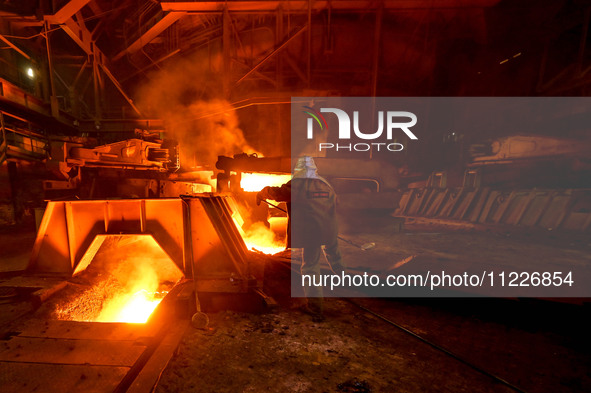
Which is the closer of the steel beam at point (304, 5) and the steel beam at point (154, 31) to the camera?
the steel beam at point (304, 5)

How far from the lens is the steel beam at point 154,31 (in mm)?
9766

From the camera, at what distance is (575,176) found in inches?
327

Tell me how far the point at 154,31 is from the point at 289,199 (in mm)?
11332

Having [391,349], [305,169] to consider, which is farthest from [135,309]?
[391,349]

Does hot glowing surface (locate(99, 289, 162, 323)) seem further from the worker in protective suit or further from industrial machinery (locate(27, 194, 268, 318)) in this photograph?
the worker in protective suit

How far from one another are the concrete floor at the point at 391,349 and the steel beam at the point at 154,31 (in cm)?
1091

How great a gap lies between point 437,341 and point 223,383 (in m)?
2.16

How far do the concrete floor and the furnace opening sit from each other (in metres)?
0.64

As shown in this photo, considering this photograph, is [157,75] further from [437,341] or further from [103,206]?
[437,341]

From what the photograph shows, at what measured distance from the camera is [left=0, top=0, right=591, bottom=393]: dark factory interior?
2318mm

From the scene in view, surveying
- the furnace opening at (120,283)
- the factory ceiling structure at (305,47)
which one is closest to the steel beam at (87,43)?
the factory ceiling structure at (305,47)

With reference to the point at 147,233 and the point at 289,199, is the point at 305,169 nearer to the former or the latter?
the point at 289,199

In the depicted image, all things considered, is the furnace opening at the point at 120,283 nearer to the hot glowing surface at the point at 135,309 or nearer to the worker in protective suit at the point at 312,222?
the hot glowing surface at the point at 135,309

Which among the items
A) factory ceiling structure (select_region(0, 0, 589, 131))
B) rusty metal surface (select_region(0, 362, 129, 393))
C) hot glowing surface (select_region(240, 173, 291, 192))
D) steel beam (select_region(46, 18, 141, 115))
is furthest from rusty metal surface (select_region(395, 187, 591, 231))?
steel beam (select_region(46, 18, 141, 115))
